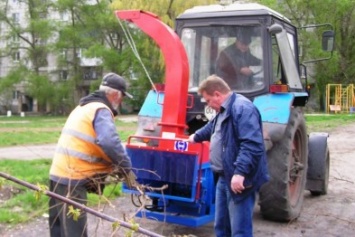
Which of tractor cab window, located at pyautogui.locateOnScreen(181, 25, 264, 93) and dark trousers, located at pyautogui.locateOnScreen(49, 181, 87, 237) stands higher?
tractor cab window, located at pyautogui.locateOnScreen(181, 25, 264, 93)

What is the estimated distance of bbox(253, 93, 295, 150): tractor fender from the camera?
6.21 meters

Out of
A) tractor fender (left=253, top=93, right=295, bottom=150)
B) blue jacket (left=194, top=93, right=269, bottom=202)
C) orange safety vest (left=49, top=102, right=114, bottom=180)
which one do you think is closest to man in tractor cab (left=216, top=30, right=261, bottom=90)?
tractor fender (left=253, top=93, right=295, bottom=150)

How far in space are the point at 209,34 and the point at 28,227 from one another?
3.06 m

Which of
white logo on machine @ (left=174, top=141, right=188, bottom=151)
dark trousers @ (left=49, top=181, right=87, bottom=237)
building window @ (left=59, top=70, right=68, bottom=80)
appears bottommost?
dark trousers @ (left=49, top=181, right=87, bottom=237)

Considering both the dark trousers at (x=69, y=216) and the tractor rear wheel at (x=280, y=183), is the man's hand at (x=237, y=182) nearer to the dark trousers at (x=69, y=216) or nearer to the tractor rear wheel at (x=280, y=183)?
the dark trousers at (x=69, y=216)

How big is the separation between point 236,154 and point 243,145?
14 centimetres

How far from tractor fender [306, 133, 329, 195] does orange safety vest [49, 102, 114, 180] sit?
13.8 feet

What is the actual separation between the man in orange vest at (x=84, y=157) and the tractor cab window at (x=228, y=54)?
7.63 ft

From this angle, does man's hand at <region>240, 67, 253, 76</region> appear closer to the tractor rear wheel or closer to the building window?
the tractor rear wheel

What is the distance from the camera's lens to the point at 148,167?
18.9 feet

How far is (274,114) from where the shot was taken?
247 inches

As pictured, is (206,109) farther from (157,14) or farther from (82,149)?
(157,14)

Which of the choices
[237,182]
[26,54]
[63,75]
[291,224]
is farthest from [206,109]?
[26,54]

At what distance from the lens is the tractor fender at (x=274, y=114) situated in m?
6.21
